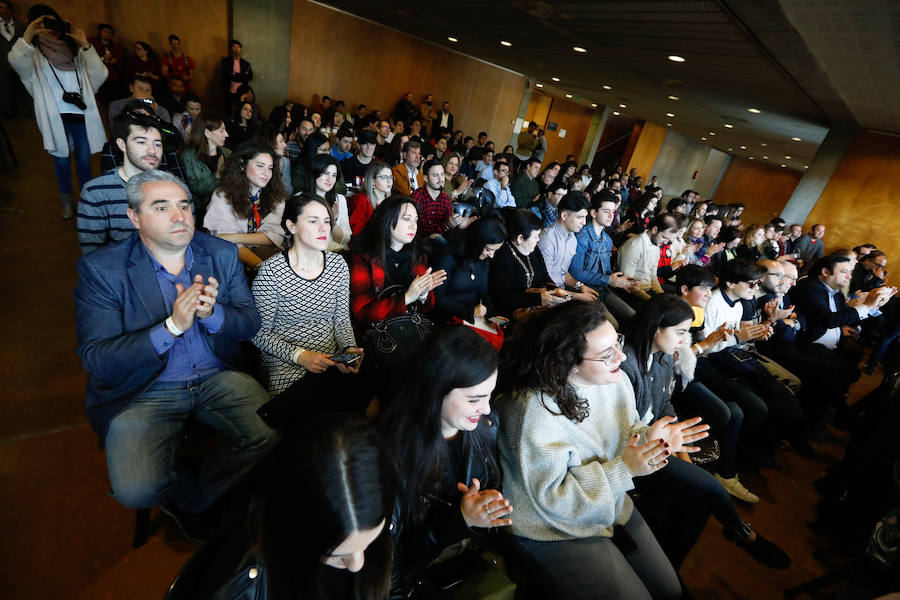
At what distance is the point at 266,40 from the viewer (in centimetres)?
891

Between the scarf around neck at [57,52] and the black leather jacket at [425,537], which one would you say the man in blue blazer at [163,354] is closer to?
the black leather jacket at [425,537]

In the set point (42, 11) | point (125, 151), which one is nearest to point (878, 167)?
point (125, 151)

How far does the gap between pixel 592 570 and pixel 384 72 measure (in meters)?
12.5

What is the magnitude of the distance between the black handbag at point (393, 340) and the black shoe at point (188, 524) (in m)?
1.03

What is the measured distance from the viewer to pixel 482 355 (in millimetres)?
1382

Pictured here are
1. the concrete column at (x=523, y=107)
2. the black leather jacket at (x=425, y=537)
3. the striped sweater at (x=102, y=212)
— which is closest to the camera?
the black leather jacket at (x=425, y=537)

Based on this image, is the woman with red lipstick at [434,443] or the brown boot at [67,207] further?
the brown boot at [67,207]

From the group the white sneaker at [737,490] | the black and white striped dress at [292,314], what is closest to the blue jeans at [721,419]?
the white sneaker at [737,490]

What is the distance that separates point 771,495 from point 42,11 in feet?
23.9

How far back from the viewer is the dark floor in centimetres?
157

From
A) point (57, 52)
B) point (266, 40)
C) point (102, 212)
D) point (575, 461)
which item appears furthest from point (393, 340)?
point (266, 40)

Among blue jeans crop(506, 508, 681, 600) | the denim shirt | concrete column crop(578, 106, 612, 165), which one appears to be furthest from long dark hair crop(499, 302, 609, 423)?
concrete column crop(578, 106, 612, 165)

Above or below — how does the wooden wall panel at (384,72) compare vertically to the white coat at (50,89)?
above

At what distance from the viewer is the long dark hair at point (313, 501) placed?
840mm
